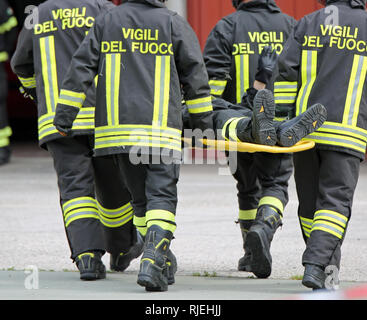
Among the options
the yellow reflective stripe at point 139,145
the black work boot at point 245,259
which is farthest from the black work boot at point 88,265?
the black work boot at point 245,259

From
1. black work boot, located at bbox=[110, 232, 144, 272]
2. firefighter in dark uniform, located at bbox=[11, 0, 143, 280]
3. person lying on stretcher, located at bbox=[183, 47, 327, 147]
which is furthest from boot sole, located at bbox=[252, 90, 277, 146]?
black work boot, located at bbox=[110, 232, 144, 272]

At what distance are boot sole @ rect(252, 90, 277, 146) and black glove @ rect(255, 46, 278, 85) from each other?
2.64 feet

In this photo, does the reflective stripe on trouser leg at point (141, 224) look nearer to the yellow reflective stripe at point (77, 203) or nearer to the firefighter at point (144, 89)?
the firefighter at point (144, 89)

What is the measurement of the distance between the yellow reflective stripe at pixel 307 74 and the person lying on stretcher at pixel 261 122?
138mm

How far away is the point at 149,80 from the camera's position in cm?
563

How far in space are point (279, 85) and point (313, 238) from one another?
95 centimetres

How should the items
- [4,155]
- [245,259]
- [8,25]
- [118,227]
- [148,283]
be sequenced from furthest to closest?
[4,155], [8,25], [245,259], [118,227], [148,283]

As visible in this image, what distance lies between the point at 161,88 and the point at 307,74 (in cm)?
87

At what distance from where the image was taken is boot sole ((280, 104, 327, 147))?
5484mm

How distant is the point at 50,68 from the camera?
618 centimetres

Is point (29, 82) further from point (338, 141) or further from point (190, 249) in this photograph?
point (338, 141)

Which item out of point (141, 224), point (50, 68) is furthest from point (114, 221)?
point (50, 68)
